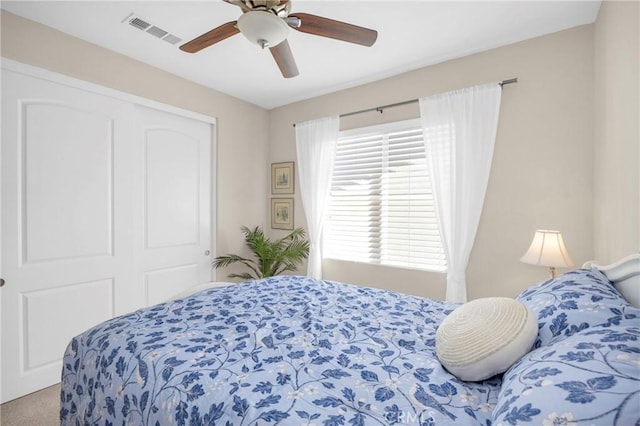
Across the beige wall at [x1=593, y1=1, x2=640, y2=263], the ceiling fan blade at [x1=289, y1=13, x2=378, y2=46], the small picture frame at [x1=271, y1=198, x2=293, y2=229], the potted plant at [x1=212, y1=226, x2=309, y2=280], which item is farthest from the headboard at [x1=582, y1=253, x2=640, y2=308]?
the small picture frame at [x1=271, y1=198, x2=293, y2=229]

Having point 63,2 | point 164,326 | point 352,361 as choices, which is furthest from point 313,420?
point 63,2

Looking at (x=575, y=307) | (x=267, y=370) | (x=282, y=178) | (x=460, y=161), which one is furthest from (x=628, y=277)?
(x=282, y=178)

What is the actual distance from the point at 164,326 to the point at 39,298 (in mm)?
1614

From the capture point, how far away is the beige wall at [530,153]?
2.16m

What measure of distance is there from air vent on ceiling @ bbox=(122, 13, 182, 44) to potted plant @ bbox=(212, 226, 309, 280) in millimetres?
2040

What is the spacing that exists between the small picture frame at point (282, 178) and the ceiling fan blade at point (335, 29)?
7.18 feet

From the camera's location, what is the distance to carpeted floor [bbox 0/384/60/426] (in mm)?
1907

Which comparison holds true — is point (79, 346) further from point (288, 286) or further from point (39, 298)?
point (39, 298)

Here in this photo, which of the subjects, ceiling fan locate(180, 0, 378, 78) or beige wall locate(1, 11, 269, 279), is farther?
beige wall locate(1, 11, 269, 279)

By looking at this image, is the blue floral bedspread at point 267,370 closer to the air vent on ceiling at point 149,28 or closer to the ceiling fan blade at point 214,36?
the ceiling fan blade at point 214,36

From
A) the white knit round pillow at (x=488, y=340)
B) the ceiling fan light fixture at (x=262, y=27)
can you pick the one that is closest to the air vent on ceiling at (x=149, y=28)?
the ceiling fan light fixture at (x=262, y=27)

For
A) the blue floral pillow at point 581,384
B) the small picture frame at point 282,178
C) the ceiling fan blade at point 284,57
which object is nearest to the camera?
the blue floral pillow at point 581,384

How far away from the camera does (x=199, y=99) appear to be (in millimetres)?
3223

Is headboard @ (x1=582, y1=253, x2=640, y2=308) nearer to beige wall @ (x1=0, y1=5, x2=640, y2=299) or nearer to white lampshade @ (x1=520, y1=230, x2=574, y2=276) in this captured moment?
beige wall @ (x1=0, y1=5, x2=640, y2=299)
